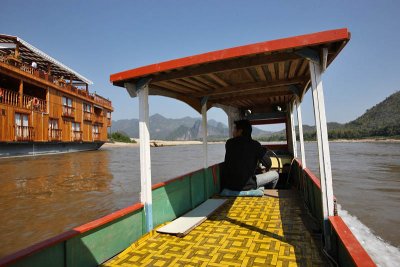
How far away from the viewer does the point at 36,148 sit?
26297 millimetres

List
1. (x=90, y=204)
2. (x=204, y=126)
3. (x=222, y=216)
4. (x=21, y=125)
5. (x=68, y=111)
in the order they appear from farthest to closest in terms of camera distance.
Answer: (x=68, y=111) < (x=21, y=125) < (x=90, y=204) < (x=204, y=126) < (x=222, y=216)

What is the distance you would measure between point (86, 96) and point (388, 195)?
34.6 meters

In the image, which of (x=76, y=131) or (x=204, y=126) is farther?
(x=76, y=131)

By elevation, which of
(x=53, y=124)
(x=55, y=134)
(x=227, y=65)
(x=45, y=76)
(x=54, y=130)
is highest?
(x=45, y=76)

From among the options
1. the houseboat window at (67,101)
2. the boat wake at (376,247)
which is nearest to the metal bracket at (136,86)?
the boat wake at (376,247)

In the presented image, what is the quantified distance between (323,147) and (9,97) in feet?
85.3

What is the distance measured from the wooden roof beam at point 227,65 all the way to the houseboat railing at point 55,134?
90.2 ft

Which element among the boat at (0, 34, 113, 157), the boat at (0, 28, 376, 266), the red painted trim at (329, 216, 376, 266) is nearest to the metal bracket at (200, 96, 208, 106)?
the boat at (0, 28, 376, 266)

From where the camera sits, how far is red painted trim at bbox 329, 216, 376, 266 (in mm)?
1721

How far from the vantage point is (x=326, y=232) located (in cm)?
300

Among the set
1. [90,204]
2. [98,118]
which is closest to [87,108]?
[98,118]

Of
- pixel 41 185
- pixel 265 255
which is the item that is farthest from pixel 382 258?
pixel 41 185

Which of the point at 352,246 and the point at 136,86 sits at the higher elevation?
the point at 136,86

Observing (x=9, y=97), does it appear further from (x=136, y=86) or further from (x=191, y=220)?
(x=191, y=220)
